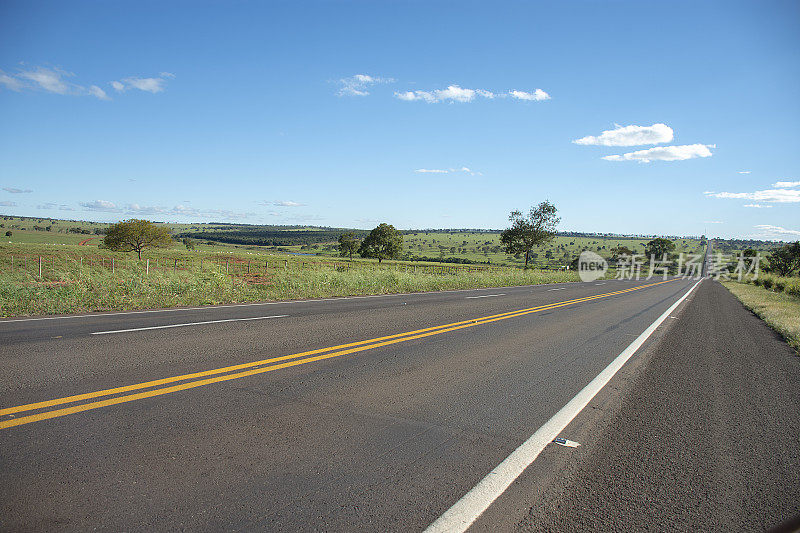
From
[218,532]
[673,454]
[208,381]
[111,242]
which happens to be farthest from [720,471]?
[111,242]

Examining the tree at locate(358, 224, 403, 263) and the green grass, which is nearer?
the green grass

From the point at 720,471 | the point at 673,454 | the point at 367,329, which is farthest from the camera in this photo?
the point at 367,329

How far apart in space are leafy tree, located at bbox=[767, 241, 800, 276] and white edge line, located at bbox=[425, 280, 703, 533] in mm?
76099

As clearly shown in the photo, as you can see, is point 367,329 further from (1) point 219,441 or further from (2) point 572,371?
(1) point 219,441

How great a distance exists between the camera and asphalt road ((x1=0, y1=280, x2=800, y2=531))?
286 centimetres

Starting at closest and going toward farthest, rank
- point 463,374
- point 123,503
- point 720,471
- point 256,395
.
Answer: point 123,503, point 720,471, point 256,395, point 463,374

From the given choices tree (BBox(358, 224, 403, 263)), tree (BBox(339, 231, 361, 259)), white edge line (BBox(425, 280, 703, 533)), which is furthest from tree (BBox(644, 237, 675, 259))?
white edge line (BBox(425, 280, 703, 533))

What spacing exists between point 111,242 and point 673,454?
61636 millimetres

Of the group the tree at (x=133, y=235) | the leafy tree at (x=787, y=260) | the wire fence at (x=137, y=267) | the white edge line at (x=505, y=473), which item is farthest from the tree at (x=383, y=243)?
the white edge line at (x=505, y=473)

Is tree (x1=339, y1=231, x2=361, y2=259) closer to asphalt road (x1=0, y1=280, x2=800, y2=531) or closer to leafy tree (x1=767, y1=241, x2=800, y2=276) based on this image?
leafy tree (x1=767, y1=241, x2=800, y2=276)

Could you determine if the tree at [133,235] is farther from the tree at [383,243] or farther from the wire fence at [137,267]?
the tree at [383,243]

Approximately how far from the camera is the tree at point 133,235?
174 feet

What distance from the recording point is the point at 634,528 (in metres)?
2.82

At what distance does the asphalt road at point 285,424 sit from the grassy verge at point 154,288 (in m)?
2.34
